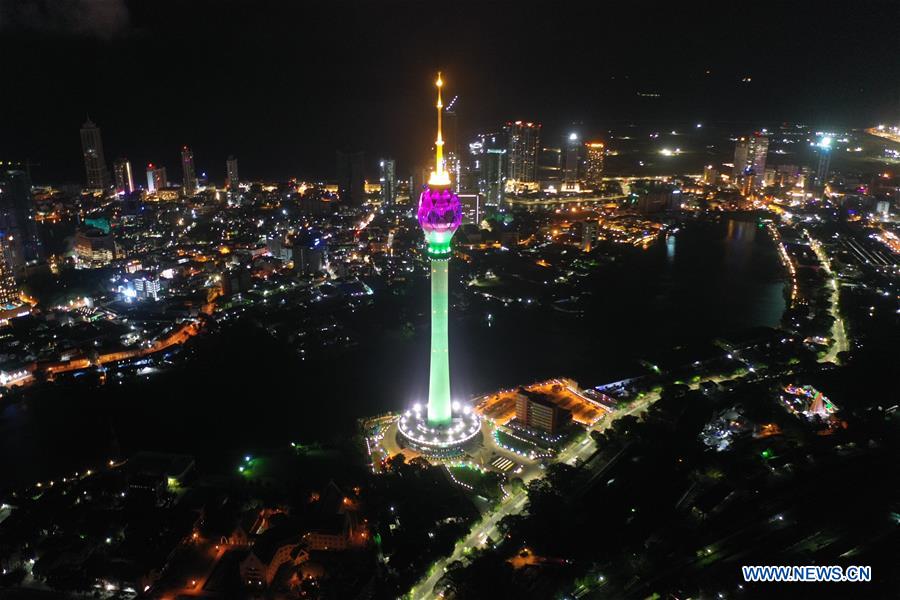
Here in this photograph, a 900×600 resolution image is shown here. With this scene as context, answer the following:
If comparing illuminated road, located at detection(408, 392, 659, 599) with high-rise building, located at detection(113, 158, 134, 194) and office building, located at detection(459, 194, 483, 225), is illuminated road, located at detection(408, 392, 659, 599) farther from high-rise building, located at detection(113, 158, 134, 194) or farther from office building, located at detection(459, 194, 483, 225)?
high-rise building, located at detection(113, 158, 134, 194)

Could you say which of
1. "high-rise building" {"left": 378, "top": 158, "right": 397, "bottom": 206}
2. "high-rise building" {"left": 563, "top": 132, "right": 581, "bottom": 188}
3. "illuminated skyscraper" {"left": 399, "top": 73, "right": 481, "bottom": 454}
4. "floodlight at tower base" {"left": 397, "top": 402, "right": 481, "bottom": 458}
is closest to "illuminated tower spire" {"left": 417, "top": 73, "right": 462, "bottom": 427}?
"illuminated skyscraper" {"left": 399, "top": 73, "right": 481, "bottom": 454}

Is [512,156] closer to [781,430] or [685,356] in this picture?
[685,356]

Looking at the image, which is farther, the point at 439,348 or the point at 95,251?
the point at 95,251

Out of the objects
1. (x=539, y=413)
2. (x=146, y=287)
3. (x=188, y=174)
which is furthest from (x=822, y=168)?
(x=188, y=174)

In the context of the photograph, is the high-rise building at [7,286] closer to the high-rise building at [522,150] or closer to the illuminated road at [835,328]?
the illuminated road at [835,328]

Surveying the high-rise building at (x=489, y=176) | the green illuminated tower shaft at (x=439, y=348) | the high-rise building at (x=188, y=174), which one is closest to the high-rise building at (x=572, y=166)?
the high-rise building at (x=489, y=176)

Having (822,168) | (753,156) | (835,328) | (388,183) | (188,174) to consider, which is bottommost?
(835,328)

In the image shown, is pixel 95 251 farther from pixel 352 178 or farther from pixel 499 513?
pixel 499 513
